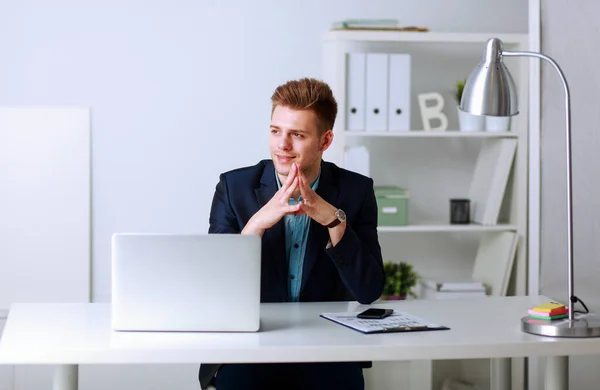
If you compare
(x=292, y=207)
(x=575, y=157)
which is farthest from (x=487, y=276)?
(x=292, y=207)

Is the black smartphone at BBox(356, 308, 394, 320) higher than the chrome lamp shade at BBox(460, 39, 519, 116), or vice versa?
the chrome lamp shade at BBox(460, 39, 519, 116)

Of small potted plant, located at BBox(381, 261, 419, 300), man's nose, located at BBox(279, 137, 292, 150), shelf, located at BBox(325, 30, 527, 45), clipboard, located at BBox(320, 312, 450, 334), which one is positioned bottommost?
small potted plant, located at BBox(381, 261, 419, 300)

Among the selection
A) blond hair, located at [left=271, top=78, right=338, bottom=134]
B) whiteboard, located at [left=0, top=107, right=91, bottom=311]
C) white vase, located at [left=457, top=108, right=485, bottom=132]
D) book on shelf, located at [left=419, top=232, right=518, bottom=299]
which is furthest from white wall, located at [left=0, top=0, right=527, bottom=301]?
blond hair, located at [left=271, top=78, right=338, bottom=134]

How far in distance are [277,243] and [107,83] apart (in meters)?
1.78

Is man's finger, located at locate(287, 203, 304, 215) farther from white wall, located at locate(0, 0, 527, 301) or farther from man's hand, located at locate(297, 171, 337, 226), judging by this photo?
white wall, located at locate(0, 0, 527, 301)

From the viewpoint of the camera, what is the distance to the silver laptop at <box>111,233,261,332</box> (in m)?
1.90

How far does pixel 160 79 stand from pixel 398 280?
1400 millimetres

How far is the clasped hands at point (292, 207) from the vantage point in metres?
2.22

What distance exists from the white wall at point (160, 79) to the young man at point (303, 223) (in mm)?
1397

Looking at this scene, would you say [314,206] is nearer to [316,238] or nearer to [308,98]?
[316,238]

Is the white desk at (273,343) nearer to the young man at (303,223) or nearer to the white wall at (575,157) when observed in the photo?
the young man at (303,223)

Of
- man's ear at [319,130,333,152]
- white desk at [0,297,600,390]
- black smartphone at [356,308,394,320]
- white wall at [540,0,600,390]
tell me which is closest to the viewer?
white desk at [0,297,600,390]

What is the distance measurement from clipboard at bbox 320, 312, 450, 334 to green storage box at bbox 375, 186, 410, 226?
1.59 m

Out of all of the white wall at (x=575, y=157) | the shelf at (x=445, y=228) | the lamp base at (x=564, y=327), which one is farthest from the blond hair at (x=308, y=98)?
the shelf at (x=445, y=228)
